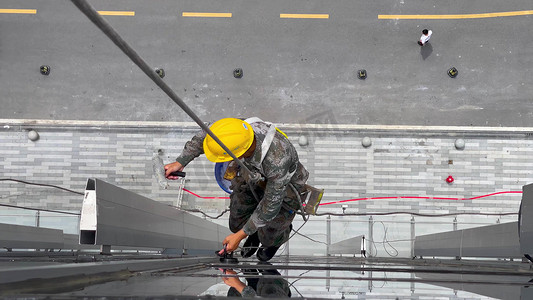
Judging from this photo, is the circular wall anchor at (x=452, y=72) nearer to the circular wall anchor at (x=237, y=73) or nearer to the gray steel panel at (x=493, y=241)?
the circular wall anchor at (x=237, y=73)

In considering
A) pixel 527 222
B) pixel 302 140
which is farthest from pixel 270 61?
pixel 527 222

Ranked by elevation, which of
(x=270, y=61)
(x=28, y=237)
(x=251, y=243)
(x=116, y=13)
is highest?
(x=116, y=13)

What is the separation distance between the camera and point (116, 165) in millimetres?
12695

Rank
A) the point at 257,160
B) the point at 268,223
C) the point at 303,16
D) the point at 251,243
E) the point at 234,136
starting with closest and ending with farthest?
the point at 234,136 < the point at 257,160 < the point at 268,223 < the point at 251,243 < the point at 303,16

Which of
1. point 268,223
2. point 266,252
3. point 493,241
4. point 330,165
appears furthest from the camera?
point 330,165

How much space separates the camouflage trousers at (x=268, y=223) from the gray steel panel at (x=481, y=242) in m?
1.58

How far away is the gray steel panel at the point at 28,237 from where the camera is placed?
18.9 feet

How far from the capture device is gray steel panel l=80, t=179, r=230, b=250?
3.42 metres

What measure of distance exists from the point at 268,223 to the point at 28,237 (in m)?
3.09

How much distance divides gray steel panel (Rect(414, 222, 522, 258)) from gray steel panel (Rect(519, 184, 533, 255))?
85 centimetres

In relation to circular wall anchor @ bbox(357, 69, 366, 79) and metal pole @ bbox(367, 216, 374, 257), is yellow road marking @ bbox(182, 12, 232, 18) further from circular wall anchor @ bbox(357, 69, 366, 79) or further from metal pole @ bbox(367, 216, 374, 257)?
metal pole @ bbox(367, 216, 374, 257)

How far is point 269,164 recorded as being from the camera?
377 centimetres

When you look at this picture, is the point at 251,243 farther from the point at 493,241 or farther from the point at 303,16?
the point at 303,16

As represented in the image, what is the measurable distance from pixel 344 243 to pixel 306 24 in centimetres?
481
